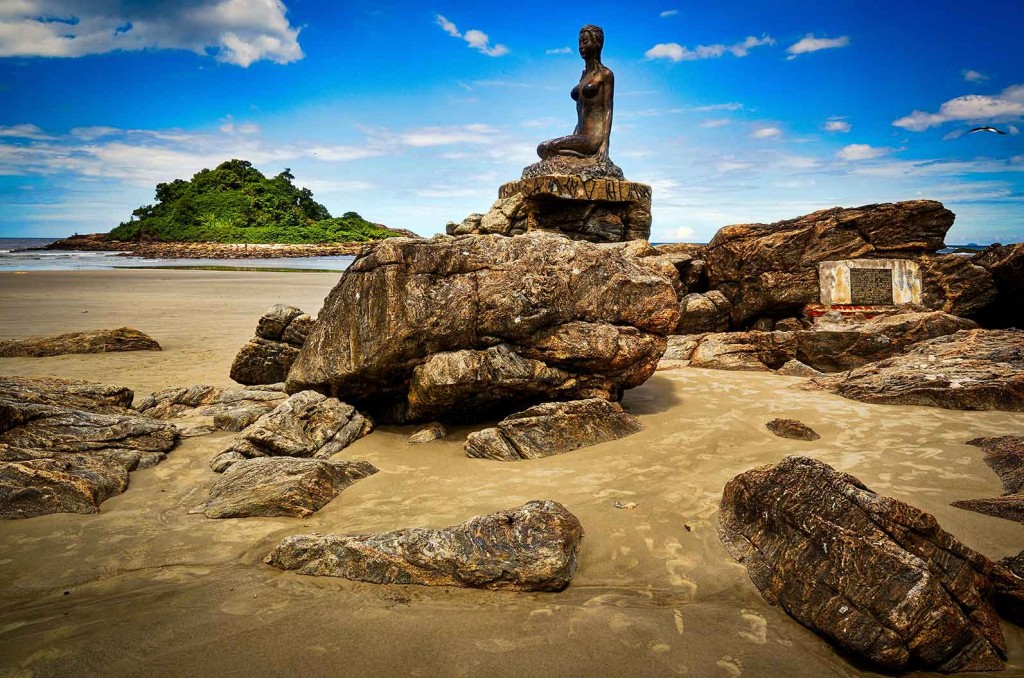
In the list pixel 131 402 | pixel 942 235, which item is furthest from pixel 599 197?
pixel 131 402

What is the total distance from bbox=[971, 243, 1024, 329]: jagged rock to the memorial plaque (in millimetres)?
1675

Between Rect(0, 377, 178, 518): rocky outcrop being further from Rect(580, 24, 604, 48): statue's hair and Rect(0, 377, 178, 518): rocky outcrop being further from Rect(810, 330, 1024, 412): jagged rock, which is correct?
Rect(580, 24, 604, 48): statue's hair

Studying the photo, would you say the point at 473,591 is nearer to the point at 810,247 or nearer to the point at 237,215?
the point at 810,247

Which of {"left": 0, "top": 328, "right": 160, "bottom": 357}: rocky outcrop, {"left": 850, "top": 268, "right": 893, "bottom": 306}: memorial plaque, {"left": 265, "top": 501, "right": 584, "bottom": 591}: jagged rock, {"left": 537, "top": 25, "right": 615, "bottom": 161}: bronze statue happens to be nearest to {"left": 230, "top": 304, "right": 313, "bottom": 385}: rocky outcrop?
{"left": 0, "top": 328, "right": 160, "bottom": 357}: rocky outcrop

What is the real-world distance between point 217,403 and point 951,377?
9723 mm

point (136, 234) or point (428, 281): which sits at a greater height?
point (136, 234)

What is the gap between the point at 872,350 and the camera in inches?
396

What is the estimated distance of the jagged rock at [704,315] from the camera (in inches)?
483

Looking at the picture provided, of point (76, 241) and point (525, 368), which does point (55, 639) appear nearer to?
point (525, 368)

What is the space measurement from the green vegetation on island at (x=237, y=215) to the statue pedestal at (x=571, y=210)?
51978 mm

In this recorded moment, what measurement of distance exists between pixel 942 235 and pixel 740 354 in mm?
5295

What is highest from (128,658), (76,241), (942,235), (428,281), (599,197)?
(76,241)

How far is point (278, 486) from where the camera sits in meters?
4.86

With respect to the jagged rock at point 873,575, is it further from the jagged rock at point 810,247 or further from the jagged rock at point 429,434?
the jagged rock at point 810,247
